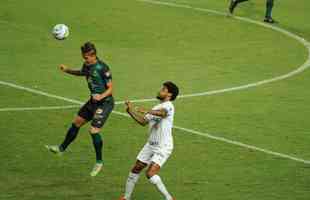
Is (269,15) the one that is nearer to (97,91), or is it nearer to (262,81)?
(262,81)

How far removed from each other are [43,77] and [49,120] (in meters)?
4.49

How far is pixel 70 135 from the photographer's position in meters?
19.4

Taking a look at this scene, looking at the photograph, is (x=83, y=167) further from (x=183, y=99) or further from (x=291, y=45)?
(x=291, y=45)

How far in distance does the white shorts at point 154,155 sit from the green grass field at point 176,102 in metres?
1.04

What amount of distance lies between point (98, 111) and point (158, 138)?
2.43 meters

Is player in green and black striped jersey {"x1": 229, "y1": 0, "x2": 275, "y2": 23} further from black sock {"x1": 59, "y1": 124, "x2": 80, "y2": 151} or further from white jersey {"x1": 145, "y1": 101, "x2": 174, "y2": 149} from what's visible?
white jersey {"x1": 145, "y1": 101, "x2": 174, "y2": 149}

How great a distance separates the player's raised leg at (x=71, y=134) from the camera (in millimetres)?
19391

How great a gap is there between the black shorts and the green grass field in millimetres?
990

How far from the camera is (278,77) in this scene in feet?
92.0

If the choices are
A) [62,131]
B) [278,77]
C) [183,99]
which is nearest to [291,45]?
[278,77]

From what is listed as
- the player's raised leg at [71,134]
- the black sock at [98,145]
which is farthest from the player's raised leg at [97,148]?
the player's raised leg at [71,134]

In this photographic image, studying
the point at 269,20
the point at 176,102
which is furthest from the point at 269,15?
the point at 176,102

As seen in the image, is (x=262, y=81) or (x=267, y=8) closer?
→ (x=262, y=81)

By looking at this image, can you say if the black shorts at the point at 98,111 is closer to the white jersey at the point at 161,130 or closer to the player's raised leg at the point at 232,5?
the white jersey at the point at 161,130
